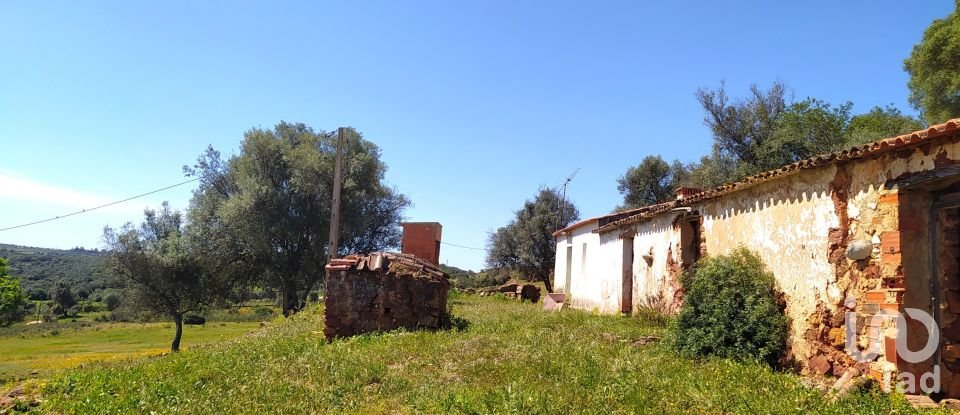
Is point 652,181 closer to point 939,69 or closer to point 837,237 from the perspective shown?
point 939,69

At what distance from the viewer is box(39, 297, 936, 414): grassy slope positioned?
5.42 metres

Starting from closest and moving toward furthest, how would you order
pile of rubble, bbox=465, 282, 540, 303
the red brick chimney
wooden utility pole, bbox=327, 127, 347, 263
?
wooden utility pole, bbox=327, 127, 347, 263
the red brick chimney
pile of rubble, bbox=465, 282, 540, 303

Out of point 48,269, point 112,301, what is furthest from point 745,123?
point 48,269

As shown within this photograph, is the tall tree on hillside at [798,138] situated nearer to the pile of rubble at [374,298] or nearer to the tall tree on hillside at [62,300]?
the pile of rubble at [374,298]

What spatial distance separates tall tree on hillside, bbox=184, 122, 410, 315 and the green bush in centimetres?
1967

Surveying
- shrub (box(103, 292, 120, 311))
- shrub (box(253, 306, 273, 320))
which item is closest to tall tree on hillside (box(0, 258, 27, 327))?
shrub (box(253, 306, 273, 320))

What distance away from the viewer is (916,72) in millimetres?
19188

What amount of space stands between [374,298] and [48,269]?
292 ft

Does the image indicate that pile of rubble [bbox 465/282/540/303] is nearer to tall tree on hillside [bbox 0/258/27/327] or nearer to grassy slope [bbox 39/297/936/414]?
grassy slope [bbox 39/297/936/414]

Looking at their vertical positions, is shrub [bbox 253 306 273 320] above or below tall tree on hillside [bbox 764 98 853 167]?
below

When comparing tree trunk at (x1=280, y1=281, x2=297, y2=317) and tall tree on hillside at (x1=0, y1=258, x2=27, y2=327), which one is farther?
tall tree on hillside at (x1=0, y1=258, x2=27, y2=327)

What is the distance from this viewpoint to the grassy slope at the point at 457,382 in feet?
17.8

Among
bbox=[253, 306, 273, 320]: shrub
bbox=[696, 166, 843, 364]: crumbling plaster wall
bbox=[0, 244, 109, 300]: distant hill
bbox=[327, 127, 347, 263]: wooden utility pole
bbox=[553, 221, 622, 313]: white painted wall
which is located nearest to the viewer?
bbox=[696, 166, 843, 364]: crumbling plaster wall

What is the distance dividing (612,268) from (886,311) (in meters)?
10.3
